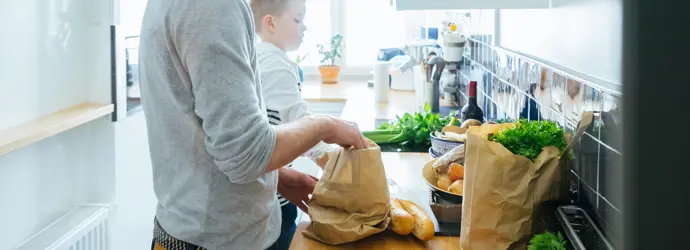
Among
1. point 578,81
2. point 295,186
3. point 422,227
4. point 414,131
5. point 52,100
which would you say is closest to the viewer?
point 578,81

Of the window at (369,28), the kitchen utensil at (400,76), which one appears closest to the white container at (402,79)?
the kitchen utensil at (400,76)

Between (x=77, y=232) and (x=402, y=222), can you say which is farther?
(x=77, y=232)

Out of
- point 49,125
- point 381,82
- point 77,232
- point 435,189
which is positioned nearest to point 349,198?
point 435,189

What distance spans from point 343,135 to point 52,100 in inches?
52.4

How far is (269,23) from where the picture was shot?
2.07 m

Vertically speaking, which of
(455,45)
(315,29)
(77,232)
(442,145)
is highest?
(315,29)

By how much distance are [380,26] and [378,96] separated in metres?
1.33

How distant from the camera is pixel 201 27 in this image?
42.4 inches

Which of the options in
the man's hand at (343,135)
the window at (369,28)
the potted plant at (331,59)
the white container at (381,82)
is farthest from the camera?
the window at (369,28)

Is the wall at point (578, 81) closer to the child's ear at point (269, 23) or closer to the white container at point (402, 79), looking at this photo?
the child's ear at point (269, 23)

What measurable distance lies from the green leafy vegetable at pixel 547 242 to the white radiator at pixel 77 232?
Answer: 1.60 m

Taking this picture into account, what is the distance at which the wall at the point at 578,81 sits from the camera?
1078 millimetres

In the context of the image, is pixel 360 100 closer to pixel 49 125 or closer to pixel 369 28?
pixel 369 28

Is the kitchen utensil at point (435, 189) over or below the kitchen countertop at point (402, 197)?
over
